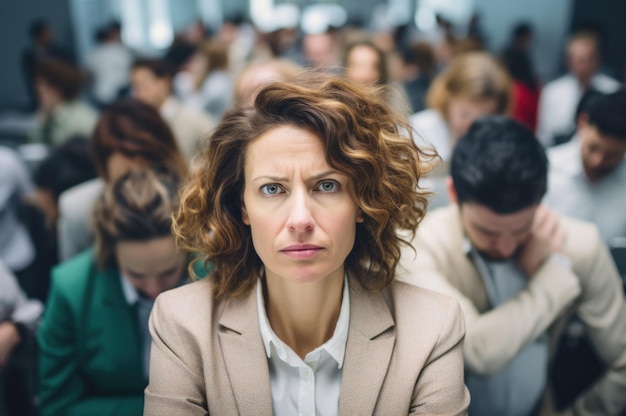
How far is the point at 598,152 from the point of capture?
236 centimetres

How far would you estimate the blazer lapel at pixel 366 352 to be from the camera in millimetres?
1172

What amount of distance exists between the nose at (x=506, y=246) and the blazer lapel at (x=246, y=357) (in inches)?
32.3

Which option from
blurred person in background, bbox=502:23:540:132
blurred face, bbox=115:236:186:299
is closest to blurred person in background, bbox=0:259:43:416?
blurred face, bbox=115:236:186:299

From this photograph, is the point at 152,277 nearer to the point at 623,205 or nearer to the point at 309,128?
the point at 309,128

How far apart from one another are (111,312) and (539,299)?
1.30m

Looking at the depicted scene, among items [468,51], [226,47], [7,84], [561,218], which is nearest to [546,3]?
[468,51]

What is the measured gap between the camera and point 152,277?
1666 mm

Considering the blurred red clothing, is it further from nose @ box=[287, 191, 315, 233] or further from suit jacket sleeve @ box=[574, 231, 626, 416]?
nose @ box=[287, 191, 315, 233]

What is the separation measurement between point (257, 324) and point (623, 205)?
6.26 feet

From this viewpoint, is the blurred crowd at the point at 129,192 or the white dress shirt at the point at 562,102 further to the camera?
the white dress shirt at the point at 562,102

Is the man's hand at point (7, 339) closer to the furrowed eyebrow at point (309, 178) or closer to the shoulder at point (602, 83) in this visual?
the furrowed eyebrow at point (309, 178)

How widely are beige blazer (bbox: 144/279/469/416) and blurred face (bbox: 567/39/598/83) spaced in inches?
149

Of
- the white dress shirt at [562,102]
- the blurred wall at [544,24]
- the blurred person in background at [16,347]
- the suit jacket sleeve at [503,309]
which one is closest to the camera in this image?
the suit jacket sleeve at [503,309]

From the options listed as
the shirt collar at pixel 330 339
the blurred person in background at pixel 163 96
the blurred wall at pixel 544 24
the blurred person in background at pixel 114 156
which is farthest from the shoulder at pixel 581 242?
the blurred wall at pixel 544 24
